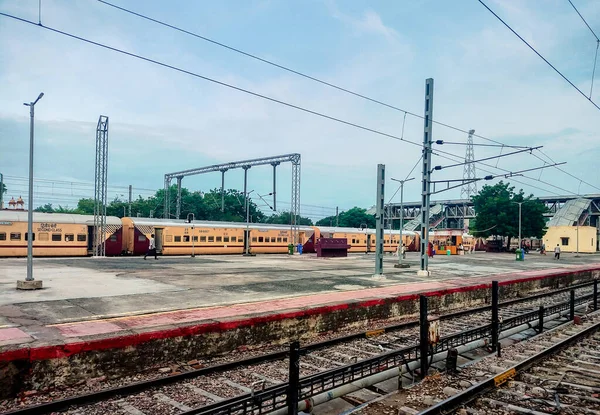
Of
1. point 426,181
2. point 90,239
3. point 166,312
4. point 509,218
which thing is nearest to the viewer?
point 166,312

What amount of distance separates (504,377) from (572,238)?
70832mm

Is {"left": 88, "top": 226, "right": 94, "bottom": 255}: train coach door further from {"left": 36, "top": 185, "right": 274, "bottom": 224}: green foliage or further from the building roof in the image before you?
the building roof

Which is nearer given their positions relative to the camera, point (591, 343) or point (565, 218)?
point (591, 343)

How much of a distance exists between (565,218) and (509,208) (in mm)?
31547

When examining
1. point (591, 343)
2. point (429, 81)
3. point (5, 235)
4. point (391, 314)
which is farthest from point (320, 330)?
point (5, 235)

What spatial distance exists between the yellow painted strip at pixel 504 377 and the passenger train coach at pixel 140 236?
88.6ft

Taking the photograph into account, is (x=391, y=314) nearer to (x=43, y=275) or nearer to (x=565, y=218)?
(x=43, y=275)

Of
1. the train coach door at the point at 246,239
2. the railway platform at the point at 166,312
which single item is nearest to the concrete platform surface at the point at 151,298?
the railway platform at the point at 166,312

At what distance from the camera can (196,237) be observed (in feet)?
108

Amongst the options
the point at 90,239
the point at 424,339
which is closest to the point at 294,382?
the point at 424,339

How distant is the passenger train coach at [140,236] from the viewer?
25609 millimetres

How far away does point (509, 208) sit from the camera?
60.0 meters

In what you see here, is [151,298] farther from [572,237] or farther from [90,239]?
[572,237]

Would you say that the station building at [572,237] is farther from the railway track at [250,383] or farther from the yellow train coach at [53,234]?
the railway track at [250,383]
